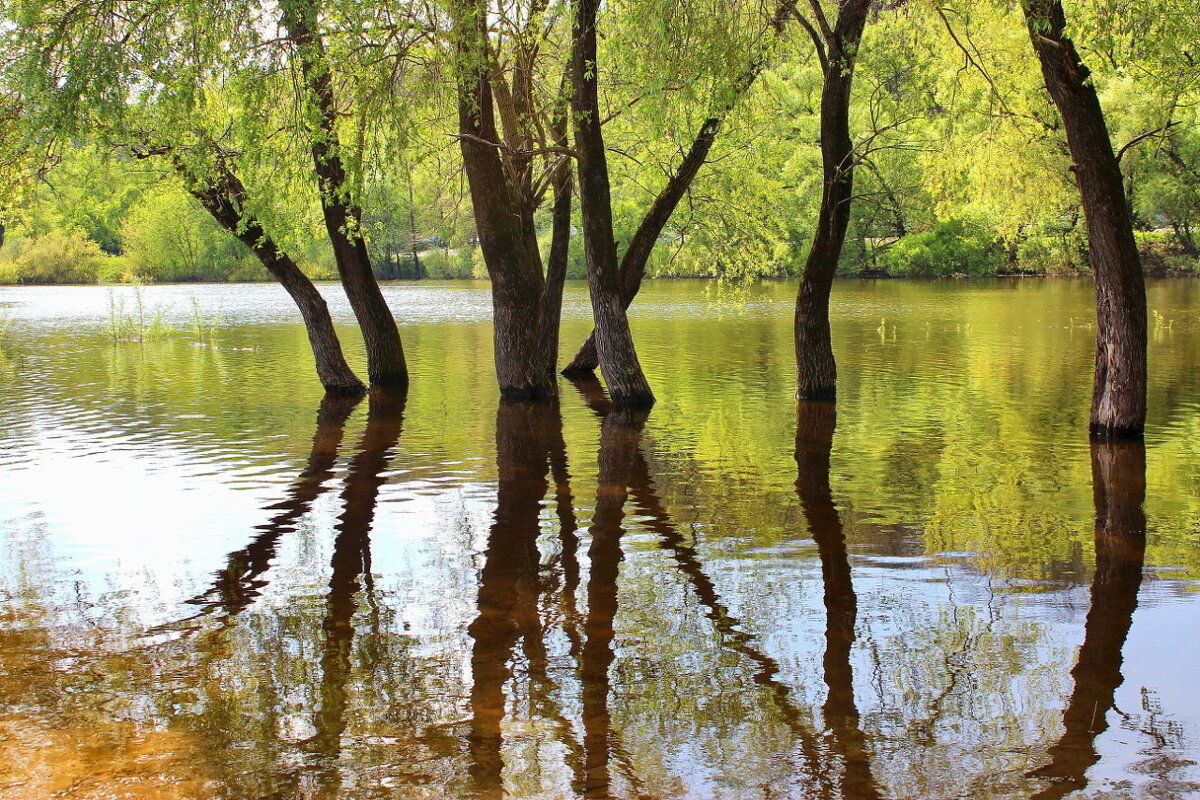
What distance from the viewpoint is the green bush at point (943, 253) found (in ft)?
186

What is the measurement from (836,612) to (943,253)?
53532 mm

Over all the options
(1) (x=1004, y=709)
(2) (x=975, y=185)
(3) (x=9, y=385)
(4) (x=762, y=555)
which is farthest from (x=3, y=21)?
(2) (x=975, y=185)

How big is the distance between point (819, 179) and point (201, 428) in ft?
135

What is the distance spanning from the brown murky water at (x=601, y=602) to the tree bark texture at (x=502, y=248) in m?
1.21

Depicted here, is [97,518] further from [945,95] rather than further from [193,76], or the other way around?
[945,95]

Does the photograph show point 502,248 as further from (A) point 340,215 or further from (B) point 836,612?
(B) point 836,612

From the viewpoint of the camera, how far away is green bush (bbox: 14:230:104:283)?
64.1 meters

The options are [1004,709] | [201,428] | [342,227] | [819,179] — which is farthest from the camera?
[819,179]

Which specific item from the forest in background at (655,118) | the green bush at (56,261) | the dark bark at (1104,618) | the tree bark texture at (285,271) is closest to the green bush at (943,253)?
the forest in background at (655,118)

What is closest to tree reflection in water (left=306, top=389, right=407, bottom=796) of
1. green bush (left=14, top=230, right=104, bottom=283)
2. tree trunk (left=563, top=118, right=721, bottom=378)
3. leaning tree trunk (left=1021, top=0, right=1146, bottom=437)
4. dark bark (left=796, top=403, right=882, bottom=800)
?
dark bark (left=796, top=403, right=882, bottom=800)

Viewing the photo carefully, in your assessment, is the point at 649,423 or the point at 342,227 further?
the point at 342,227

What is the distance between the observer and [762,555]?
859 cm

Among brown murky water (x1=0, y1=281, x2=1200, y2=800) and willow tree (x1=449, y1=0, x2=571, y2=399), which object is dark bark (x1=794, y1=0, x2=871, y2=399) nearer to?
brown murky water (x1=0, y1=281, x2=1200, y2=800)

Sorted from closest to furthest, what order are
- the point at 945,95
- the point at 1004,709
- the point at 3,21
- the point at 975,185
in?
the point at 1004,709 < the point at 3,21 < the point at 945,95 < the point at 975,185
